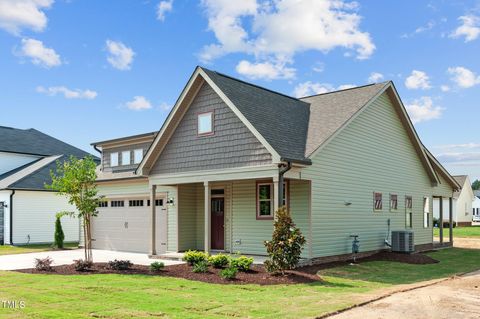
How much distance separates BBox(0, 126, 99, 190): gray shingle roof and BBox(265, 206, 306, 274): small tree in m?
19.9

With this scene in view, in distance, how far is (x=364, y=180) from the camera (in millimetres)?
19297

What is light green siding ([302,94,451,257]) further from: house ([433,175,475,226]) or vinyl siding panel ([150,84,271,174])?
house ([433,175,475,226])

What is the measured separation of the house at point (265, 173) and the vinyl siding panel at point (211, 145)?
0.12 feet

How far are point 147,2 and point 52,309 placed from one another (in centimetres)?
1029

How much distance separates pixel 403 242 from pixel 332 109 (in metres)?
6.00

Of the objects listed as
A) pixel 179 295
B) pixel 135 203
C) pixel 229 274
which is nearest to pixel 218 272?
pixel 229 274

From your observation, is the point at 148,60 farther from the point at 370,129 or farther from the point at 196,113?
the point at 370,129

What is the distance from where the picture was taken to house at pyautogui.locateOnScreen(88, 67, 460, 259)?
16344mm

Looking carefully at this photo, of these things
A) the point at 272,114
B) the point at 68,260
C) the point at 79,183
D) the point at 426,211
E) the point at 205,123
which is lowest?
the point at 68,260

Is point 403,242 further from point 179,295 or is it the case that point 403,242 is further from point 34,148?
point 34,148

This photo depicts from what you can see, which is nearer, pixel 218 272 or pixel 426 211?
pixel 218 272

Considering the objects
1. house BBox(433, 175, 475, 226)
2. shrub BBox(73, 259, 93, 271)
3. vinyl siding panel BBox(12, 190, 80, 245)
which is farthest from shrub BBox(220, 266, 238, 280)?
house BBox(433, 175, 475, 226)

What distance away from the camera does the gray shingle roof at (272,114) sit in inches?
617

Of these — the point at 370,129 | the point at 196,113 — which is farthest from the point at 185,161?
the point at 370,129
